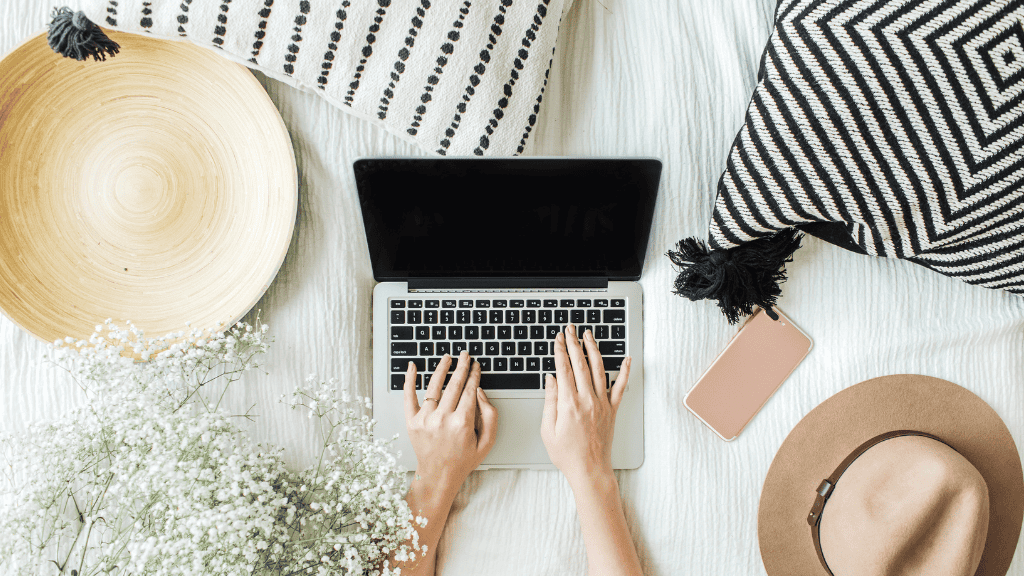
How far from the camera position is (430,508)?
0.79 metres

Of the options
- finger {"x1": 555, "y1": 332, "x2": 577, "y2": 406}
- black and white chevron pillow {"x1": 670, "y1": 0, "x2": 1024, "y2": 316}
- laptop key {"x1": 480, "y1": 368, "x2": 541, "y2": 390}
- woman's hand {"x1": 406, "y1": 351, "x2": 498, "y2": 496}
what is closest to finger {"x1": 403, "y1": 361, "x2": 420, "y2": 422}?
woman's hand {"x1": 406, "y1": 351, "x2": 498, "y2": 496}

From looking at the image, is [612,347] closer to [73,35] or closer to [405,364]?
[405,364]

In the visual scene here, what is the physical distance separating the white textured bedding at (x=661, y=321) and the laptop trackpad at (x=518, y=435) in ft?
0.10

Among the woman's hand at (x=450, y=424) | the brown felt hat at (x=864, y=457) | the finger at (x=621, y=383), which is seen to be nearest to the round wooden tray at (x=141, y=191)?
the woman's hand at (x=450, y=424)

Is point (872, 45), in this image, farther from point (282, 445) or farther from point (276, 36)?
point (282, 445)

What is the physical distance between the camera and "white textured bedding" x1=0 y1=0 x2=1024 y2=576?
31.0 inches

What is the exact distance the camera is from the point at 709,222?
0.81 m

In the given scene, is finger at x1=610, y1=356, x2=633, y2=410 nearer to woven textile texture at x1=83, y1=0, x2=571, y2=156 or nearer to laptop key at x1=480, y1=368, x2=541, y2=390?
laptop key at x1=480, y1=368, x2=541, y2=390

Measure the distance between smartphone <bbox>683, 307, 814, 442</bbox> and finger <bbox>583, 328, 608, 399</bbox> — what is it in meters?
0.13

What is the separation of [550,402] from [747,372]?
30 cm

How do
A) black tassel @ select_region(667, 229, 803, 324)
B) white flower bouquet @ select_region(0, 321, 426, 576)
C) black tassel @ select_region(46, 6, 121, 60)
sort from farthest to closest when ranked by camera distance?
1. black tassel @ select_region(667, 229, 803, 324)
2. black tassel @ select_region(46, 6, 121, 60)
3. white flower bouquet @ select_region(0, 321, 426, 576)

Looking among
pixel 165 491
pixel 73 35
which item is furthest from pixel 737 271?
pixel 73 35

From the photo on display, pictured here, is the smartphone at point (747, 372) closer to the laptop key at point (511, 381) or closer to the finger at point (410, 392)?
the laptop key at point (511, 381)

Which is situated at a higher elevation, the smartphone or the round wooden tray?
the round wooden tray
